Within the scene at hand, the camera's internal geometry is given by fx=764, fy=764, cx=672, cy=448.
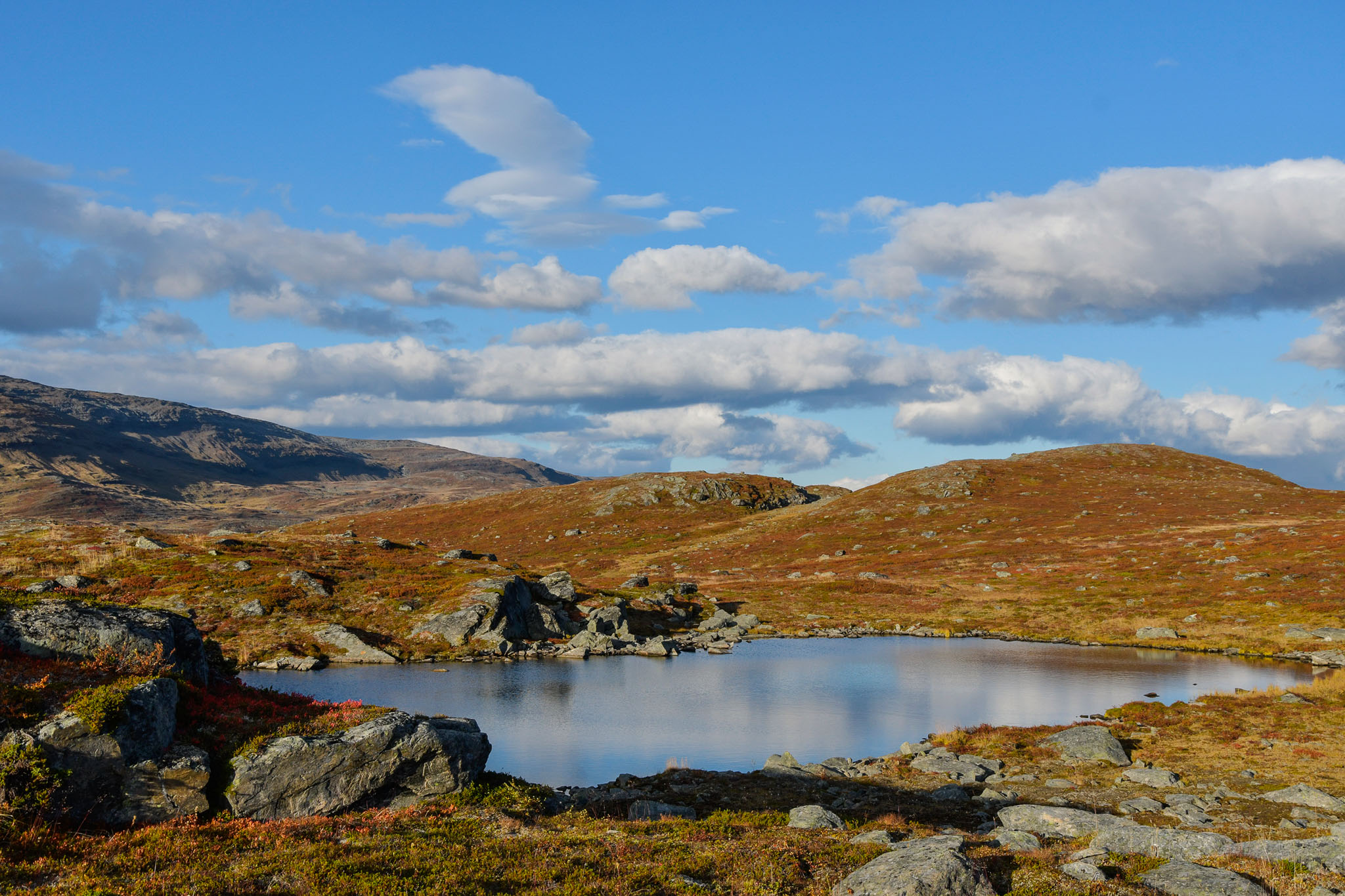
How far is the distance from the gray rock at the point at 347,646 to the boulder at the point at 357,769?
48139mm

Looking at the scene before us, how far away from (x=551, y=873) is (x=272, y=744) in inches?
460

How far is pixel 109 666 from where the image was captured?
2561 cm

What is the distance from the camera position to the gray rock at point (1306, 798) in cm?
3281

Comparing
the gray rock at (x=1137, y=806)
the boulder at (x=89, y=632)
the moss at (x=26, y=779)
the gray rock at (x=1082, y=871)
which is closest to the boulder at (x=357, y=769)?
the moss at (x=26, y=779)

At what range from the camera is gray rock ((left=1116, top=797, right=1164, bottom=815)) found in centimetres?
3303

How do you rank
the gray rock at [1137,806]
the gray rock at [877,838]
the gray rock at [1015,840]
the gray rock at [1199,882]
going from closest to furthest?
the gray rock at [1199,882] < the gray rock at [877,838] < the gray rock at [1015,840] < the gray rock at [1137,806]

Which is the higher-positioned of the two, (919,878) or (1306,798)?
(919,878)

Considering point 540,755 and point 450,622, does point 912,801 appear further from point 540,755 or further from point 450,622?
point 450,622

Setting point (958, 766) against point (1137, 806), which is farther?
point (958, 766)

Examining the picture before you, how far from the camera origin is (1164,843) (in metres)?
23.7

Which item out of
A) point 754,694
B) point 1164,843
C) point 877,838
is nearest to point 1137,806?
point 1164,843

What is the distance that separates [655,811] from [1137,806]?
71.4 feet

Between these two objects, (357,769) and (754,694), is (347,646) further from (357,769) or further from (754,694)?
(357,769)

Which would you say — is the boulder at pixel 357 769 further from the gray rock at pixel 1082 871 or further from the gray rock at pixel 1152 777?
the gray rock at pixel 1152 777
